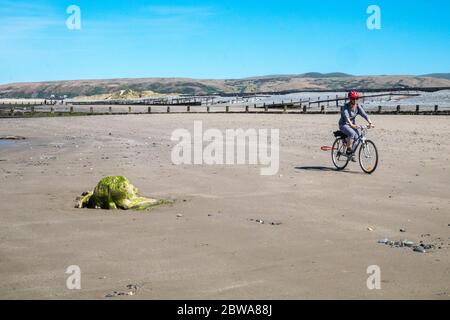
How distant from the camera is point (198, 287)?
4988mm

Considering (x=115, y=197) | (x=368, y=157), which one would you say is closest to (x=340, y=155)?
(x=368, y=157)

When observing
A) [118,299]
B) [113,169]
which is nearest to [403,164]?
[113,169]

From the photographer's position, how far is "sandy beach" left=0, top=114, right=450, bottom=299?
5039mm

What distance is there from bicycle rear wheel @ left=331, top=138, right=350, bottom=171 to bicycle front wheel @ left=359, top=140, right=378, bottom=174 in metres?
0.56

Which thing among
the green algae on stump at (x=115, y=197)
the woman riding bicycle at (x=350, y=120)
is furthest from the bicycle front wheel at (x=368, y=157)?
the green algae on stump at (x=115, y=197)

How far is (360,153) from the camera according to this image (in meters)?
12.8

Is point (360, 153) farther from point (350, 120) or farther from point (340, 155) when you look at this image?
point (350, 120)

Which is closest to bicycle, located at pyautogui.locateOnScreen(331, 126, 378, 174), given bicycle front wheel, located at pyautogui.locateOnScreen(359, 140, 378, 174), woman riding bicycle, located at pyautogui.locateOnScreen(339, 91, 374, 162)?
bicycle front wheel, located at pyautogui.locateOnScreen(359, 140, 378, 174)

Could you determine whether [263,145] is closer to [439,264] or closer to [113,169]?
[113,169]

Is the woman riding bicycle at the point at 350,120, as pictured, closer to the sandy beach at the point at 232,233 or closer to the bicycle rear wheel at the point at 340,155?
the bicycle rear wheel at the point at 340,155

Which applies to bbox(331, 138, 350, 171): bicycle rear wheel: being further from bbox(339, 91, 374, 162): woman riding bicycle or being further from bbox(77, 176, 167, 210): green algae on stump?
bbox(77, 176, 167, 210): green algae on stump

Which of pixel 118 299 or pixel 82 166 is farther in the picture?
pixel 82 166

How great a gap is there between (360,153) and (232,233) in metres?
6.70
